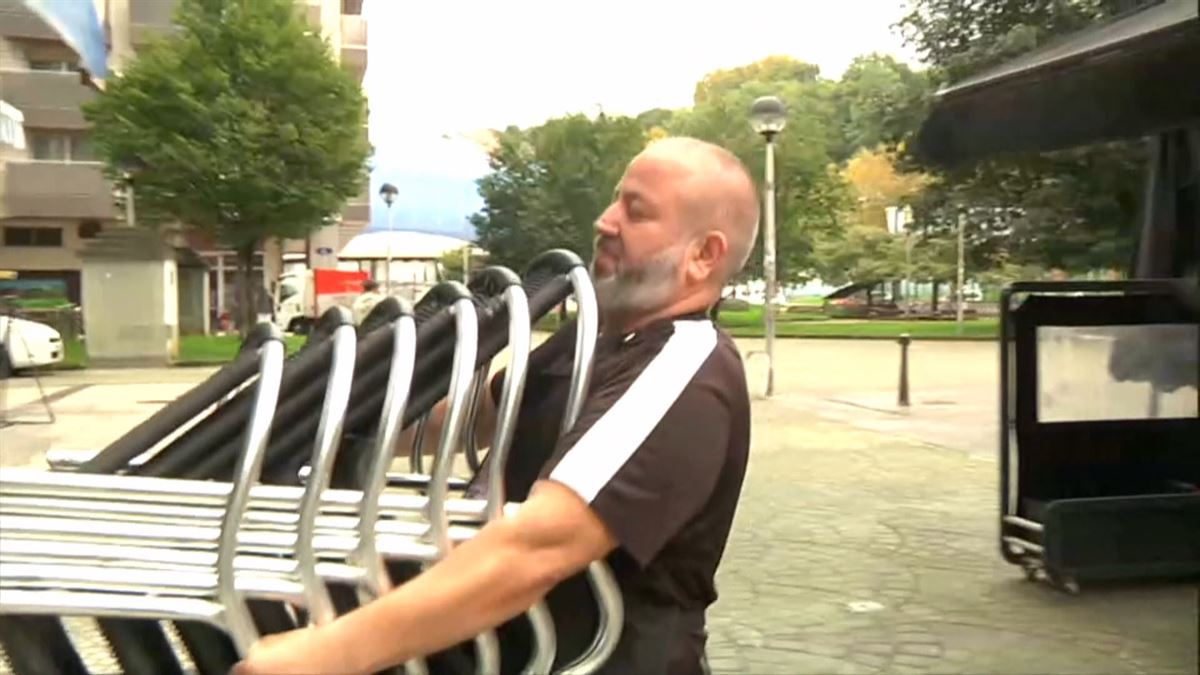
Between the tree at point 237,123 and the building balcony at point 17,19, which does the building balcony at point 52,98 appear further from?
the building balcony at point 17,19

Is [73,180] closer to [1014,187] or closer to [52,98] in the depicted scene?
[52,98]

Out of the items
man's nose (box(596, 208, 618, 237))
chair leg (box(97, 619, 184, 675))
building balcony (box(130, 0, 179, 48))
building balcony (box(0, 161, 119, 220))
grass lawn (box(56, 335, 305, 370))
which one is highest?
building balcony (box(130, 0, 179, 48))

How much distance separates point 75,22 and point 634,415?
4847 millimetres

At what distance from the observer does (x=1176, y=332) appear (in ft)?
19.3

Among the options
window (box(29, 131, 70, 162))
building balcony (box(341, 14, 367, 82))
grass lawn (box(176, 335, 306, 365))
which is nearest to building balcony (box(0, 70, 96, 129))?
window (box(29, 131, 70, 162))

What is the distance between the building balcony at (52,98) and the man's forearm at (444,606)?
2301 cm

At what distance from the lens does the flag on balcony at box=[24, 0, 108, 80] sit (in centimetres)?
525

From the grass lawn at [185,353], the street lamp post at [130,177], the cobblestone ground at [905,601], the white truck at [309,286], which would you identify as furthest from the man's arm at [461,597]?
the white truck at [309,286]

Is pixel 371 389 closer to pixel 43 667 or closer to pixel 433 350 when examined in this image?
pixel 433 350

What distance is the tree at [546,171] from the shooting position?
53.9 feet

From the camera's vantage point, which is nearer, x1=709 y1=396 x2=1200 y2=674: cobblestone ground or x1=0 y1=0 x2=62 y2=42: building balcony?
x1=709 y1=396 x2=1200 y2=674: cobblestone ground

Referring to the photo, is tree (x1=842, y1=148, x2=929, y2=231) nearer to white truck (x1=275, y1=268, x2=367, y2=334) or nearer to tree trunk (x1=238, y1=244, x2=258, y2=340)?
white truck (x1=275, y1=268, x2=367, y2=334)

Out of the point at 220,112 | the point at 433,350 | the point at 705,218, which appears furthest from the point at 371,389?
the point at 220,112

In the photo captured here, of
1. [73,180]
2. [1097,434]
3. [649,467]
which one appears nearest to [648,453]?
[649,467]
